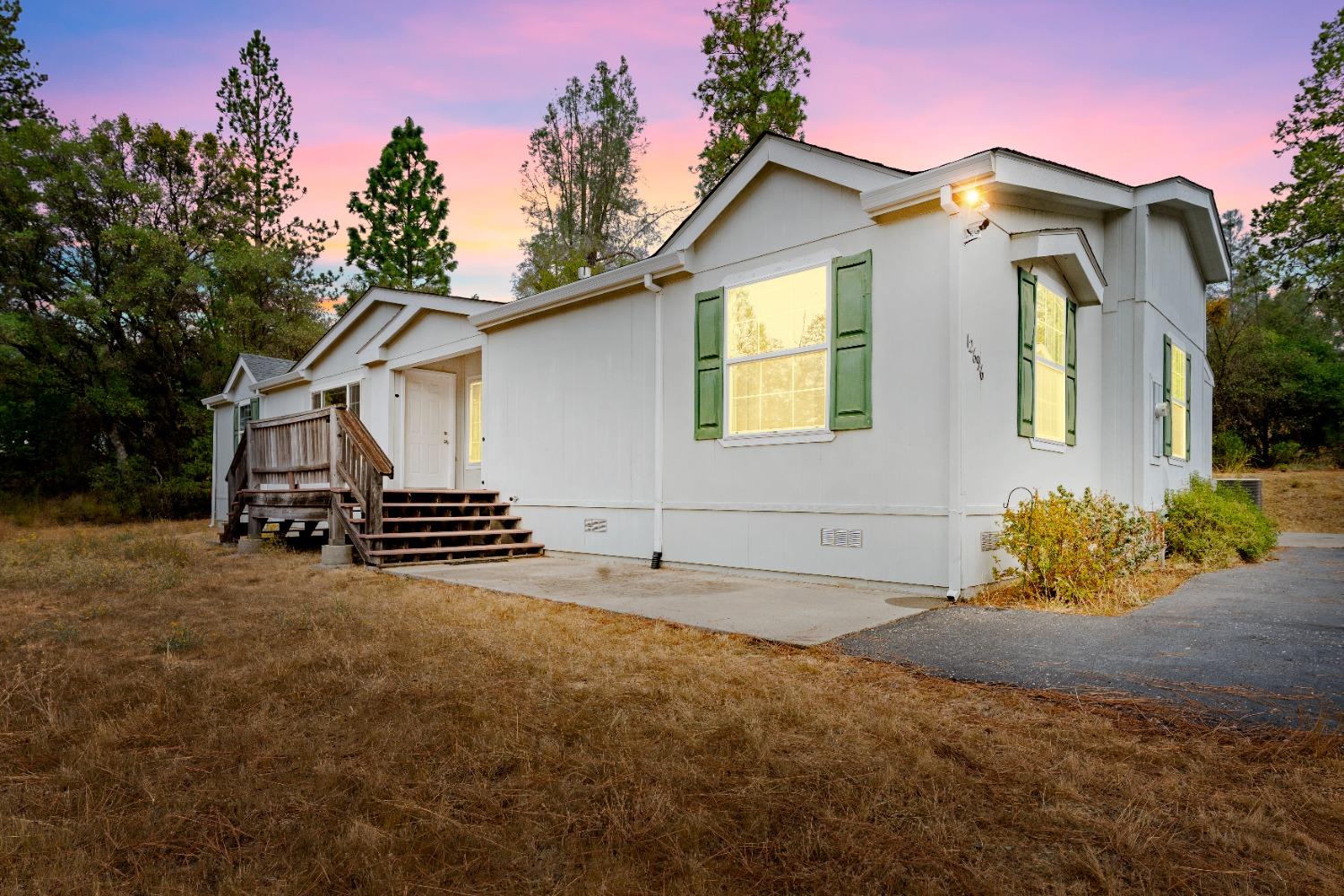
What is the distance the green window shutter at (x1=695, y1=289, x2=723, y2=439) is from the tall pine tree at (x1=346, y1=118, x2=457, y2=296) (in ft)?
60.7

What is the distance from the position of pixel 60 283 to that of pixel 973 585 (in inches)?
855

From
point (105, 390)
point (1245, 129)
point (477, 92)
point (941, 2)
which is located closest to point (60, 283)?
point (105, 390)

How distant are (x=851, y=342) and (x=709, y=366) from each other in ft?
5.10

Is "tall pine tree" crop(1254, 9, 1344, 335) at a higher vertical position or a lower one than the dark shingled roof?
higher

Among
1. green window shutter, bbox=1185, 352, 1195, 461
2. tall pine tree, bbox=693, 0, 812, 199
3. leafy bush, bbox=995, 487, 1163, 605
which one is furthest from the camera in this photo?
tall pine tree, bbox=693, 0, 812, 199

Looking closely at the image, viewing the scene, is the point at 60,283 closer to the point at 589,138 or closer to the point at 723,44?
the point at 589,138

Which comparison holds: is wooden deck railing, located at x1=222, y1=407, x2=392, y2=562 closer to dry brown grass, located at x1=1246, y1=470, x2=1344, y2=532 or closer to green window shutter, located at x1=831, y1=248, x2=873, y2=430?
green window shutter, located at x1=831, y1=248, x2=873, y2=430

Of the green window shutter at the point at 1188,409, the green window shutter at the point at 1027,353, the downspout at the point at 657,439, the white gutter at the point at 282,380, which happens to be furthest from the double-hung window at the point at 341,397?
the green window shutter at the point at 1188,409

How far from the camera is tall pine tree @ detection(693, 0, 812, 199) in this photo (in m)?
17.8

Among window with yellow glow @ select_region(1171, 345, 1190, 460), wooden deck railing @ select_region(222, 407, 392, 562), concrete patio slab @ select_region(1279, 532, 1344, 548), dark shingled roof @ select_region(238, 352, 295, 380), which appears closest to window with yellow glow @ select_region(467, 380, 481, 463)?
wooden deck railing @ select_region(222, 407, 392, 562)

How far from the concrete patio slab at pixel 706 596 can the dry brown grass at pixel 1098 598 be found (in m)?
0.54

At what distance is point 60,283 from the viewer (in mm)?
17859

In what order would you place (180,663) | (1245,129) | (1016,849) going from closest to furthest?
(1016,849)
(180,663)
(1245,129)

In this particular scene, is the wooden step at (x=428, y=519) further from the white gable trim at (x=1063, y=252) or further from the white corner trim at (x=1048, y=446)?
the white gable trim at (x=1063, y=252)
